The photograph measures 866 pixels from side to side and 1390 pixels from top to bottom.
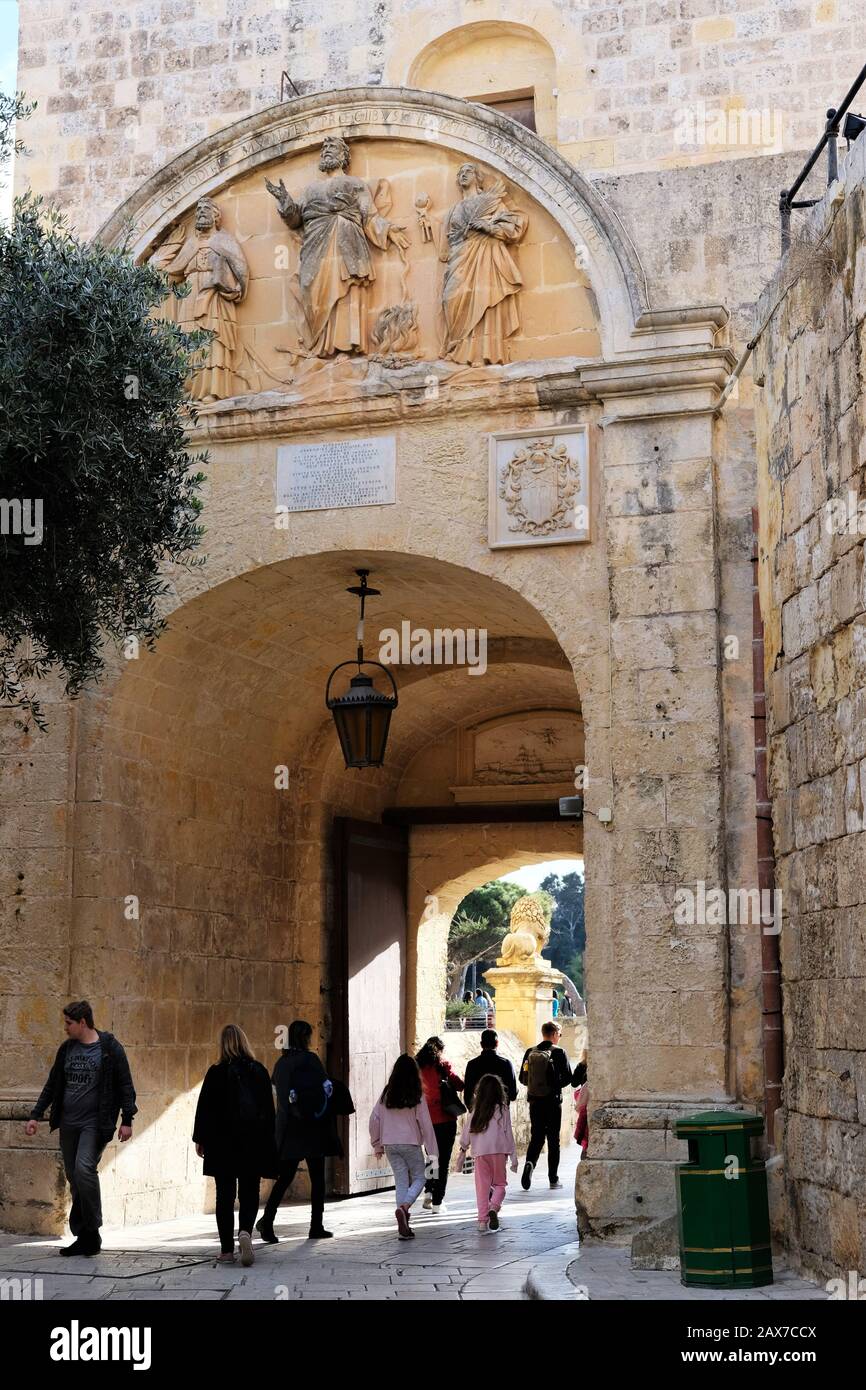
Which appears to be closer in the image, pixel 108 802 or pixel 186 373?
pixel 186 373

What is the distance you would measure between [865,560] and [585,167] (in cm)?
689

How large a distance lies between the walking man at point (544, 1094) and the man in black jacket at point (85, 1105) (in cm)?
488

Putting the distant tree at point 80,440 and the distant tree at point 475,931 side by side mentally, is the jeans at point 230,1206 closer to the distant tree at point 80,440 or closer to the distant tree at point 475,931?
the distant tree at point 80,440

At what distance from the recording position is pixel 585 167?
41.6 feet

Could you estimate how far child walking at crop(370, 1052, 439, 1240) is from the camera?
1012cm

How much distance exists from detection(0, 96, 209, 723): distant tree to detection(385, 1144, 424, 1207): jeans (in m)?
3.50

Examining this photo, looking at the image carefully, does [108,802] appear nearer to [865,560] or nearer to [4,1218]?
[4,1218]

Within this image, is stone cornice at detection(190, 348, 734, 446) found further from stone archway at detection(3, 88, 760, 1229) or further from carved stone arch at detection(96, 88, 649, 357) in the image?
carved stone arch at detection(96, 88, 649, 357)

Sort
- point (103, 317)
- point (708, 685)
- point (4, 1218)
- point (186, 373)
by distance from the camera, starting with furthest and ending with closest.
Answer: point (4, 1218) → point (708, 685) → point (186, 373) → point (103, 317)

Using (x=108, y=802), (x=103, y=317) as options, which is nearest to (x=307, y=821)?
(x=108, y=802)

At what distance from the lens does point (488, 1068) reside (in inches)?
476

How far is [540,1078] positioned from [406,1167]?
11.3 feet

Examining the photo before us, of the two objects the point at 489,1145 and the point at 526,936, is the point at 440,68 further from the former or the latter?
the point at 526,936

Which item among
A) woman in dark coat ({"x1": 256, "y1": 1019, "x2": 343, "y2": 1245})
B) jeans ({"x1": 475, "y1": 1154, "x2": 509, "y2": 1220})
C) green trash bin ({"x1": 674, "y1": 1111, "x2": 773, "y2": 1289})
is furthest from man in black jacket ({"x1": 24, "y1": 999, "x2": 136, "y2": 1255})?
green trash bin ({"x1": 674, "y1": 1111, "x2": 773, "y2": 1289})
